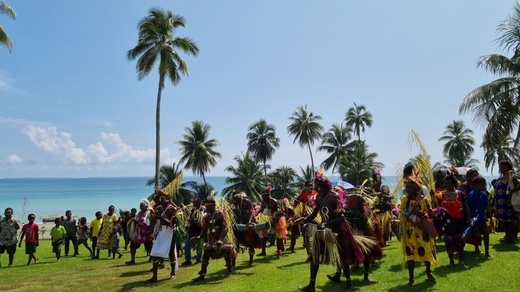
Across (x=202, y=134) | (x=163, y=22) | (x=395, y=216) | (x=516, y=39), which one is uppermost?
(x=163, y=22)

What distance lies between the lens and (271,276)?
→ 9555mm

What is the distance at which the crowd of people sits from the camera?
24.2 ft

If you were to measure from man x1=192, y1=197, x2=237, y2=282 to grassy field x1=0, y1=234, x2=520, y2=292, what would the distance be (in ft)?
1.66

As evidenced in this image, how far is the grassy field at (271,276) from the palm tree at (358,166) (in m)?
40.6

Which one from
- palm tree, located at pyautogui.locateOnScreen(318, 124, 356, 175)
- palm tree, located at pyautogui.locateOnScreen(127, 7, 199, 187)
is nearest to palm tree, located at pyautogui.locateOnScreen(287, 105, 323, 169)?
→ palm tree, located at pyautogui.locateOnScreen(318, 124, 356, 175)

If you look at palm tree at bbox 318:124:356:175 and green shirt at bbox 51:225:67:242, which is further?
palm tree at bbox 318:124:356:175

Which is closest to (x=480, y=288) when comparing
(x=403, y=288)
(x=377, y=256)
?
(x=403, y=288)

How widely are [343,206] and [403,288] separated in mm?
1745

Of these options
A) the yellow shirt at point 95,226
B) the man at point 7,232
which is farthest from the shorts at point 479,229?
the man at point 7,232

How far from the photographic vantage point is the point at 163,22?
31797mm

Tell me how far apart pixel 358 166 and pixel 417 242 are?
156 feet

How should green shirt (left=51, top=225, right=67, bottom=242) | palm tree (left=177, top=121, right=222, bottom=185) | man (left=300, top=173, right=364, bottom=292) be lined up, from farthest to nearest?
palm tree (left=177, top=121, right=222, bottom=185) < green shirt (left=51, top=225, right=67, bottom=242) < man (left=300, top=173, right=364, bottom=292)

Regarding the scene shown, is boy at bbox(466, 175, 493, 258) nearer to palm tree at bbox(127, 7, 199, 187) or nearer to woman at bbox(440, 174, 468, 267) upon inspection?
woman at bbox(440, 174, 468, 267)

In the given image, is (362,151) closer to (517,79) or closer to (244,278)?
(517,79)
